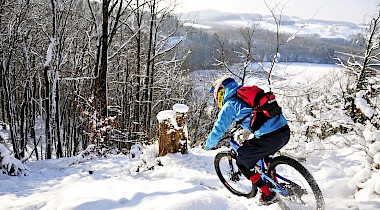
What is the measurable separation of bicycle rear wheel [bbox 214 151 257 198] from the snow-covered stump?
1.34 m

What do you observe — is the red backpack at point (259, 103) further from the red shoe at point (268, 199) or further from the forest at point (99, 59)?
the forest at point (99, 59)

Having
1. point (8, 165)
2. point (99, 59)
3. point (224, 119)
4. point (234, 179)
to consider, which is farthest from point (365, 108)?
point (99, 59)

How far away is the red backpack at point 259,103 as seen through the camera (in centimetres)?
324

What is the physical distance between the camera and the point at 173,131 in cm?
570

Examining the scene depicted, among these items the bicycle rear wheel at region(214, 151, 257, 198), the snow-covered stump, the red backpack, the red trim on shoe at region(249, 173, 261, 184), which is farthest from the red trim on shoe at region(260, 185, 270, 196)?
the snow-covered stump

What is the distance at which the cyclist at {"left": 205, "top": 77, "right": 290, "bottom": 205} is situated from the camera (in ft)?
11.0

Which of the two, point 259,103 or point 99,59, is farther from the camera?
point 99,59

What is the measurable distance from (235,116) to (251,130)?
0.27 metres

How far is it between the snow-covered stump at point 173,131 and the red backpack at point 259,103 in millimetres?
2470

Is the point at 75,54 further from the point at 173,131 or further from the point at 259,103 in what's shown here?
the point at 259,103

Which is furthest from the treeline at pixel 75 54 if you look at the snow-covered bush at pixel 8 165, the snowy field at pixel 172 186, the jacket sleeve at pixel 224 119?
the jacket sleeve at pixel 224 119

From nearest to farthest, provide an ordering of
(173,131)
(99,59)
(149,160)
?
(173,131) → (149,160) → (99,59)

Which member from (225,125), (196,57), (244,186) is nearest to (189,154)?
(244,186)

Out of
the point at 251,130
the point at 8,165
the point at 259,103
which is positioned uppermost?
the point at 259,103
